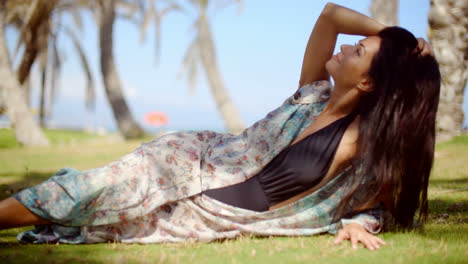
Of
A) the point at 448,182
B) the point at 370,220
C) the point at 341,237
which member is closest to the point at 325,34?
the point at 370,220

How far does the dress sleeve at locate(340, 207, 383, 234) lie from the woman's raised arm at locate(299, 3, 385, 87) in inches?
42.0

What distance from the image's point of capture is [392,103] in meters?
2.96

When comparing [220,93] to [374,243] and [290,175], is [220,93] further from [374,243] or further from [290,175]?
[374,243]

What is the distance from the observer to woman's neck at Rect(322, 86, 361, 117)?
3082 mm

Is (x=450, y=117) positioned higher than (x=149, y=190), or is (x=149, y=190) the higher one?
(x=149, y=190)

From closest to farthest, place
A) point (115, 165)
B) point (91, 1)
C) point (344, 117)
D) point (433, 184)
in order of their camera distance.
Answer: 1. point (115, 165)
2. point (344, 117)
3. point (433, 184)
4. point (91, 1)

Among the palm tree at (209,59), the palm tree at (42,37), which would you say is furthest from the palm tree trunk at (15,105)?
the palm tree at (209,59)

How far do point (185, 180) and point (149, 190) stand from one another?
24 centimetres

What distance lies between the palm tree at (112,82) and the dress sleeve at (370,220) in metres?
15.1

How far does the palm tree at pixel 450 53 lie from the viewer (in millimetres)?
8750

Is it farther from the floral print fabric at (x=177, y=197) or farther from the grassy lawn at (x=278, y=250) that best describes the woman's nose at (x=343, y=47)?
the grassy lawn at (x=278, y=250)

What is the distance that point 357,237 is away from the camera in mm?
2895

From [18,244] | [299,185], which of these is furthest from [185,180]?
[18,244]

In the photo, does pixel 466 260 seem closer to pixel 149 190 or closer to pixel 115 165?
pixel 149 190
